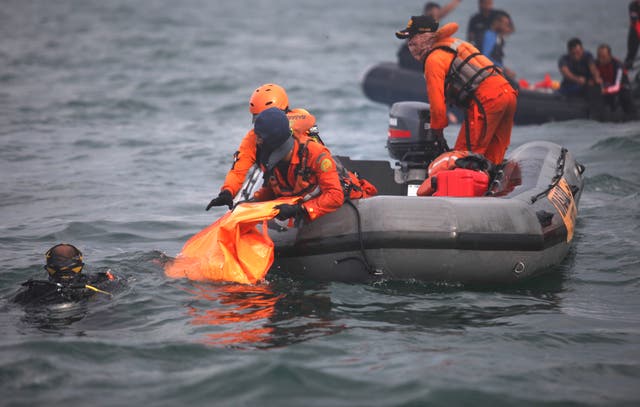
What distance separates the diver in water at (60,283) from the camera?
5.12 m

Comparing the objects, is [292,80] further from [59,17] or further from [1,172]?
[59,17]

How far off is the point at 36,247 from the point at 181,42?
19134mm

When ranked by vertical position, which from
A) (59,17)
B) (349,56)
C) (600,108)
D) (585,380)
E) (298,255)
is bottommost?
(585,380)

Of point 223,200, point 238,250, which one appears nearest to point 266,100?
point 223,200

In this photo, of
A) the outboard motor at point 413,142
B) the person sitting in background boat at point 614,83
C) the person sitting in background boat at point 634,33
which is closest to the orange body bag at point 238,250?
the outboard motor at point 413,142

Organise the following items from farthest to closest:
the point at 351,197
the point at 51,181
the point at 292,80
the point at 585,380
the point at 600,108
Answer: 1. the point at 292,80
2. the point at 600,108
3. the point at 51,181
4. the point at 351,197
5. the point at 585,380

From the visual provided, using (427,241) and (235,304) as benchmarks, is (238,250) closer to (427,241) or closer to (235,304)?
(235,304)

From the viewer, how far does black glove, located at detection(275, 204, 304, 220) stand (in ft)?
18.7

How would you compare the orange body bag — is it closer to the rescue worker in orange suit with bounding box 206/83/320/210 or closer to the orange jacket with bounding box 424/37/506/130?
the rescue worker in orange suit with bounding box 206/83/320/210

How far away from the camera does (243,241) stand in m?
5.81

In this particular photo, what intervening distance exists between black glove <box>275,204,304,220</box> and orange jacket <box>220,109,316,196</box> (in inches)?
19.6

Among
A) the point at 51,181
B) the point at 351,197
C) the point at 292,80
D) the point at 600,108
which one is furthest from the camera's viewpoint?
the point at 292,80

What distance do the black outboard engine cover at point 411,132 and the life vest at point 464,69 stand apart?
0.54m

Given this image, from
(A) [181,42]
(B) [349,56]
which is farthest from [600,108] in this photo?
(A) [181,42]
